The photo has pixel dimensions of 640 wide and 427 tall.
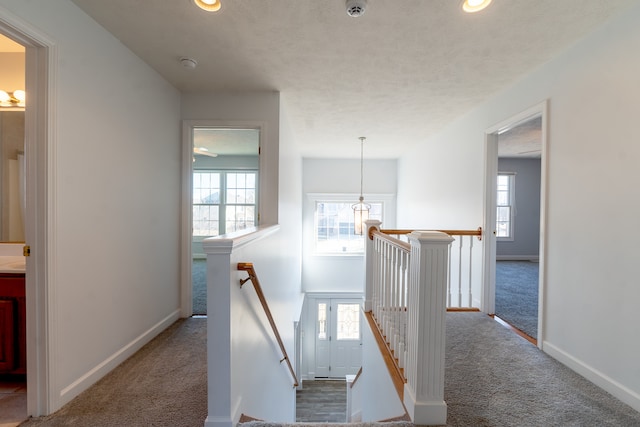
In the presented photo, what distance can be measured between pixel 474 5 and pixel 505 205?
6743 millimetres

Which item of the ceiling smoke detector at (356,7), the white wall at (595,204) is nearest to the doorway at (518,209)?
the white wall at (595,204)

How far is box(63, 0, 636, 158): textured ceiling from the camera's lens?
1.71 metres

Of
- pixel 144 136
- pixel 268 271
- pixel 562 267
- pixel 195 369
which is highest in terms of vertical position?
pixel 144 136

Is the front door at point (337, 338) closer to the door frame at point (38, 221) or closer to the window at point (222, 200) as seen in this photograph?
the window at point (222, 200)

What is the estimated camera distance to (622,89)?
1.72 metres

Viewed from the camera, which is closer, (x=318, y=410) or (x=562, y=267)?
(x=562, y=267)

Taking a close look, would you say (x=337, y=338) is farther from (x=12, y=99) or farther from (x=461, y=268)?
(x=12, y=99)

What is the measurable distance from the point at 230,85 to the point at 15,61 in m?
1.64

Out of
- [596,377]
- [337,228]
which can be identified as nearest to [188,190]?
[596,377]

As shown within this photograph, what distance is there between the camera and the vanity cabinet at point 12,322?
1.77 m

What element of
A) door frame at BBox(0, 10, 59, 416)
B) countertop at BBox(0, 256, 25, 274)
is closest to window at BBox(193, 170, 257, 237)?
countertop at BBox(0, 256, 25, 274)

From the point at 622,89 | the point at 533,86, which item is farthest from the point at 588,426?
the point at 533,86

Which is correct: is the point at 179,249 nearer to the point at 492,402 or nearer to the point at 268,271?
the point at 268,271

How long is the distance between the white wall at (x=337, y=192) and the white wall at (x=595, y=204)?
4.21m
